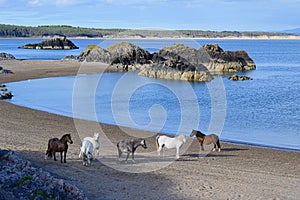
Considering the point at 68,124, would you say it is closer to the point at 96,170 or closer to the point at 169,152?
the point at 169,152

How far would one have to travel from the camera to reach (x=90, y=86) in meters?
50.3

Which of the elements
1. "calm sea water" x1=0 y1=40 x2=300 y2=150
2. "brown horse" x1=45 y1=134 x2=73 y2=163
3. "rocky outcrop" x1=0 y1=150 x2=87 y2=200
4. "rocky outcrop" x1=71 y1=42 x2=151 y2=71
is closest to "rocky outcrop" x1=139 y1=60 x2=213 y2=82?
"calm sea water" x1=0 y1=40 x2=300 y2=150

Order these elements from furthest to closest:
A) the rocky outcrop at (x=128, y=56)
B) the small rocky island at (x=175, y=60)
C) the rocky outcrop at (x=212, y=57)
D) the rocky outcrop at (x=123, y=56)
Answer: the rocky outcrop at (x=128, y=56) → the rocky outcrop at (x=123, y=56) → the rocky outcrop at (x=212, y=57) → the small rocky island at (x=175, y=60)

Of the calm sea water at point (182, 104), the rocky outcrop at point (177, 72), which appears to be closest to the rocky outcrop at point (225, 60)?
the rocky outcrop at point (177, 72)

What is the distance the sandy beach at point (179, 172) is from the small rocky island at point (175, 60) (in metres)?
34.5

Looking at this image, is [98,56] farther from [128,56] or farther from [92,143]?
[92,143]

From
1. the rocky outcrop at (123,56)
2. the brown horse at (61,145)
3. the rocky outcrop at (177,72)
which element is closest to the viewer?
the brown horse at (61,145)

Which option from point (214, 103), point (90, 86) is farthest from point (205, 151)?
point (90, 86)

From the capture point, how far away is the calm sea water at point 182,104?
1086 inches

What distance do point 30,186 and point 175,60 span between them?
5142 cm

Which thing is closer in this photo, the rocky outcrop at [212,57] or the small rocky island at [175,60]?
the small rocky island at [175,60]

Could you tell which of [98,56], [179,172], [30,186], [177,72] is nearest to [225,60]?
[177,72]

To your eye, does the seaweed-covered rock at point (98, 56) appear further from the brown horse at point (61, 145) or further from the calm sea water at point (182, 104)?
the brown horse at point (61, 145)

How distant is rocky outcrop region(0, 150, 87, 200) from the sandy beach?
1.84m
